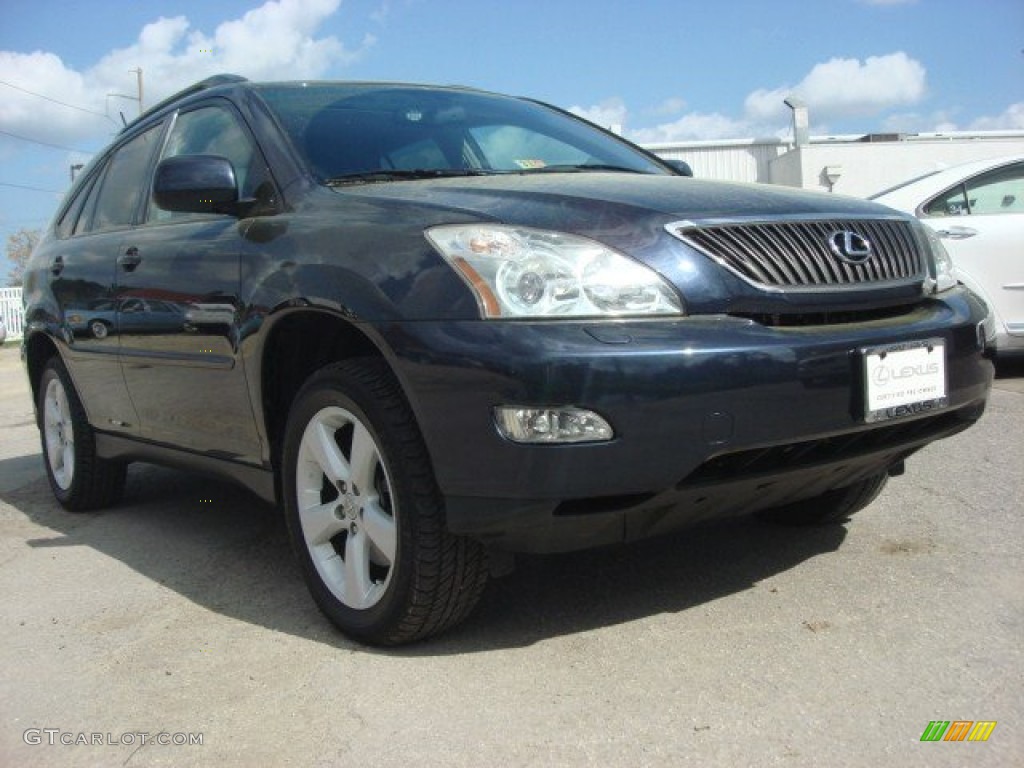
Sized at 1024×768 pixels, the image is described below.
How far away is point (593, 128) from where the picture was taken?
438 cm

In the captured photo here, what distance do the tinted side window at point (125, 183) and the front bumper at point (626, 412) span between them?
2.31 m

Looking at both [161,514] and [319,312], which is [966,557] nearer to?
[319,312]

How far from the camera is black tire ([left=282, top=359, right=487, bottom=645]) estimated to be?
2580mm

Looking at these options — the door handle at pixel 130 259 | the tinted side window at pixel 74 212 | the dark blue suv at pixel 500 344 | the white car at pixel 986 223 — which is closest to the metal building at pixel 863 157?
the white car at pixel 986 223

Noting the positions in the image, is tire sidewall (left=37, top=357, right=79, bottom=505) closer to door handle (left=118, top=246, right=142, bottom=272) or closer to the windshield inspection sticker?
door handle (left=118, top=246, right=142, bottom=272)

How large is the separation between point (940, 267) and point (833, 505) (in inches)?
36.6

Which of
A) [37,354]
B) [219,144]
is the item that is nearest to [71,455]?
[37,354]

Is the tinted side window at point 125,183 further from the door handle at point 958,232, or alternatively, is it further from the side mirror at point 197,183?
the door handle at point 958,232

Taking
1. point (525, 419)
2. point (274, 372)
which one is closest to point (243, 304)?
point (274, 372)

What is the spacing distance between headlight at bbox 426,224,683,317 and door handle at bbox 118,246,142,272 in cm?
191

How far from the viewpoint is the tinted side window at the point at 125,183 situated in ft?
14.3

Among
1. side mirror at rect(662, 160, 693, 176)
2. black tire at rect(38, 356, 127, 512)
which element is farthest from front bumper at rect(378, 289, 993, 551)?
black tire at rect(38, 356, 127, 512)

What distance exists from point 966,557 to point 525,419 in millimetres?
1769

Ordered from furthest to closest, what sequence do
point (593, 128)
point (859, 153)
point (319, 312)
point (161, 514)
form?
point (859, 153) → point (161, 514) → point (593, 128) → point (319, 312)
